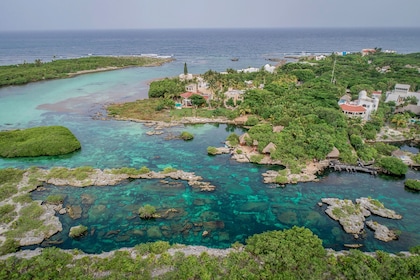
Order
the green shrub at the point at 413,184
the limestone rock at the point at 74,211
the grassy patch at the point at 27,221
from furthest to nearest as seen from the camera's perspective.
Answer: the green shrub at the point at 413,184 < the limestone rock at the point at 74,211 < the grassy patch at the point at 27,221

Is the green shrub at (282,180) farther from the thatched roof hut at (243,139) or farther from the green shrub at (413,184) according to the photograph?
the green shrub at (413,184)

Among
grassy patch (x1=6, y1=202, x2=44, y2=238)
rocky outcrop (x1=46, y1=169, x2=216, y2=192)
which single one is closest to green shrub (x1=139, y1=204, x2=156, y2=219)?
rocky outcrop (x1=46, y1=169, x2=216, y2=192)

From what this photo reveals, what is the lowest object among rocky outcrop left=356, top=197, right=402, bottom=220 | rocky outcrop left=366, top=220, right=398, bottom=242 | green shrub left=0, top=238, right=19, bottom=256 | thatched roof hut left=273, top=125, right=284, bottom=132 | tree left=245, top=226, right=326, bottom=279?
rocky outcrop left=366, top=220, right=398, bottom=242

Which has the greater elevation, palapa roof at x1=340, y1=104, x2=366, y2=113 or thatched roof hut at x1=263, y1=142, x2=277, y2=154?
palapa roof at x1=340, y1=104, x2=366, y2=113

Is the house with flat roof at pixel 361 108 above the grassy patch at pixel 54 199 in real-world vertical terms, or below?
above

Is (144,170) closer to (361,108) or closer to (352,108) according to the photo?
(352,108)

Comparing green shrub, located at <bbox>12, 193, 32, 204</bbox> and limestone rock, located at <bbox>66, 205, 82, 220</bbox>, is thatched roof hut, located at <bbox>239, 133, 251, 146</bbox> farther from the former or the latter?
green shrub, located at <bbox>12, 193, 32, 204</bbox>

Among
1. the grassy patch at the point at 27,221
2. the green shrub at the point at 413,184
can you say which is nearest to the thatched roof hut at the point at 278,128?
the green shrub at the point at 413,184

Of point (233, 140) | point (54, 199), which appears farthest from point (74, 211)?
point (233, 140)
